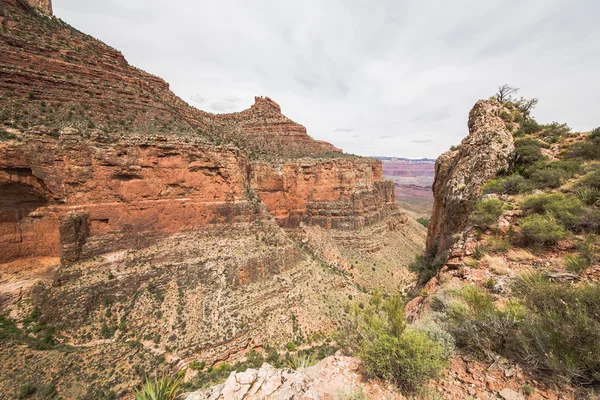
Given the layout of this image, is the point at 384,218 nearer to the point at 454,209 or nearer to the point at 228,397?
the point at 454,209

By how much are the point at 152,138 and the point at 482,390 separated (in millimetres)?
23953

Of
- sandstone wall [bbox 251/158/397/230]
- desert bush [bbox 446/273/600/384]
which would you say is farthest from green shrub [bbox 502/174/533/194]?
sandstone wall [bbox 251/158/397/230]

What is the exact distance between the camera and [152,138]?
770 inches

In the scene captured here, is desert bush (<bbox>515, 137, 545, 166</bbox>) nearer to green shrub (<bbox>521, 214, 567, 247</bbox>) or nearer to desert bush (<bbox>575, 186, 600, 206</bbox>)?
desert bush (<bbox>575, 186, 600, 206</bbox>)

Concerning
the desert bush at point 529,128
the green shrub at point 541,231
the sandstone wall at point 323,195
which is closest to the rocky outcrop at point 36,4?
the sandstone wall at point 323,195

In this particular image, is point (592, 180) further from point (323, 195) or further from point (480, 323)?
point (323, 195)

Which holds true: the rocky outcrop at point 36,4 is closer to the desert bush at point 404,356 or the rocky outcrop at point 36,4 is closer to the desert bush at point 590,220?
the desert bush at point 404,356

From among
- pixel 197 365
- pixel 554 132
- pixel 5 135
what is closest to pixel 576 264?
pixel 554 132

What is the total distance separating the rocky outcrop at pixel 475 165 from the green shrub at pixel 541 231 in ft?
7.54

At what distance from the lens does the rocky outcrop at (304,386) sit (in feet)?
20.6

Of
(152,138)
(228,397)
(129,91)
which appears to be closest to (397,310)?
(228,397)

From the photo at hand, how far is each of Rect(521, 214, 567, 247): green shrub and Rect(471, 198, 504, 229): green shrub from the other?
935 millimetres

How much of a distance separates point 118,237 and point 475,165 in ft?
83.1

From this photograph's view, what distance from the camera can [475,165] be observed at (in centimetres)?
1238
